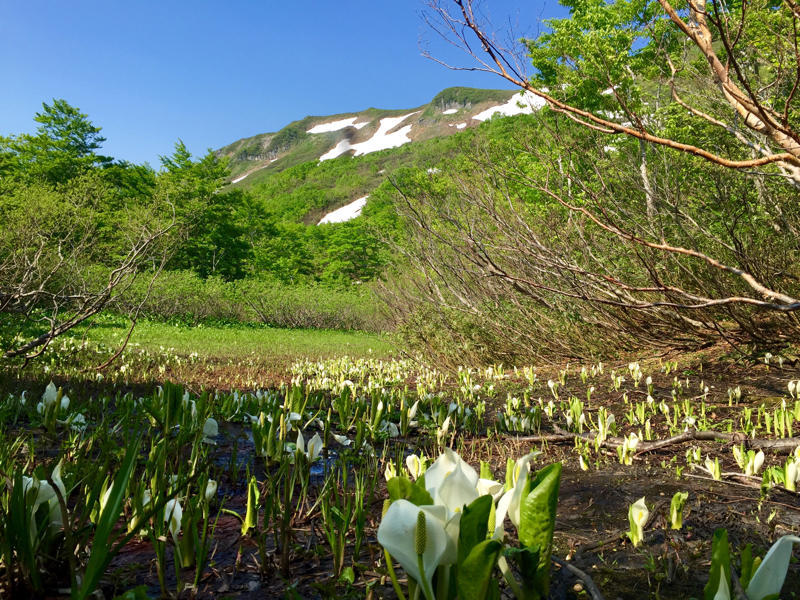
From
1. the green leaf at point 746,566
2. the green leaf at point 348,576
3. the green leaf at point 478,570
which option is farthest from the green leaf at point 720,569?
the green leaf at point 348,576

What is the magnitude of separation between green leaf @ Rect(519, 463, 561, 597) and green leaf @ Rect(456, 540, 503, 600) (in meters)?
0.15

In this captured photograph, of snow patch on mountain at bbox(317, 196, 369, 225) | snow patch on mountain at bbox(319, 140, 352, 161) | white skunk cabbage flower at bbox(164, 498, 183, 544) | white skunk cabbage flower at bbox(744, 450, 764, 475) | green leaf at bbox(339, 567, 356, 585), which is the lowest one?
green leaf at bbox(339, 567, 356, 585)

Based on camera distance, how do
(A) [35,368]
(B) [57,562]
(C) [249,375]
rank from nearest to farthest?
(B) [57,562] → (A) [35,368] → (C) [249,375]

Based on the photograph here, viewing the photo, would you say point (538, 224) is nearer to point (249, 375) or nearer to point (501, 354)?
point (501, 354)

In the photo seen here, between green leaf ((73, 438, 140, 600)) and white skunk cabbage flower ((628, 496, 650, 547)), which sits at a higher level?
green leaf ((73, 438, 140, 600))

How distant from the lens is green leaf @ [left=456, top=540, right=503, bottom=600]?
2.75 feet

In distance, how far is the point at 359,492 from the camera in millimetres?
1762

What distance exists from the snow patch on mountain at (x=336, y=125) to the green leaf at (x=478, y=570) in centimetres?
14750

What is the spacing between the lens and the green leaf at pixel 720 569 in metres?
0.85

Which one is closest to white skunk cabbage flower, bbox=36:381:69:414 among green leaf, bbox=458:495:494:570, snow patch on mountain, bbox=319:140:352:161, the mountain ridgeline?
the mountain ridgeline

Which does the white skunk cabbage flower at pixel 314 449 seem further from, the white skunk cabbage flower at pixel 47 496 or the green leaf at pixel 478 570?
the green leaf at pixel 478 570

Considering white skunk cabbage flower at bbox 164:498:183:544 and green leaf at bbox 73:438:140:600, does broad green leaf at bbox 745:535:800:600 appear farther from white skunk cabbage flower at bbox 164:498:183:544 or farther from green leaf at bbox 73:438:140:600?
white skunk cabbage flower at bbox 164:498:183:544

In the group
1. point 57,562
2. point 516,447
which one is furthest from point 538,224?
point 57,562

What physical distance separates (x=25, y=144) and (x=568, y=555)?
142 feet
